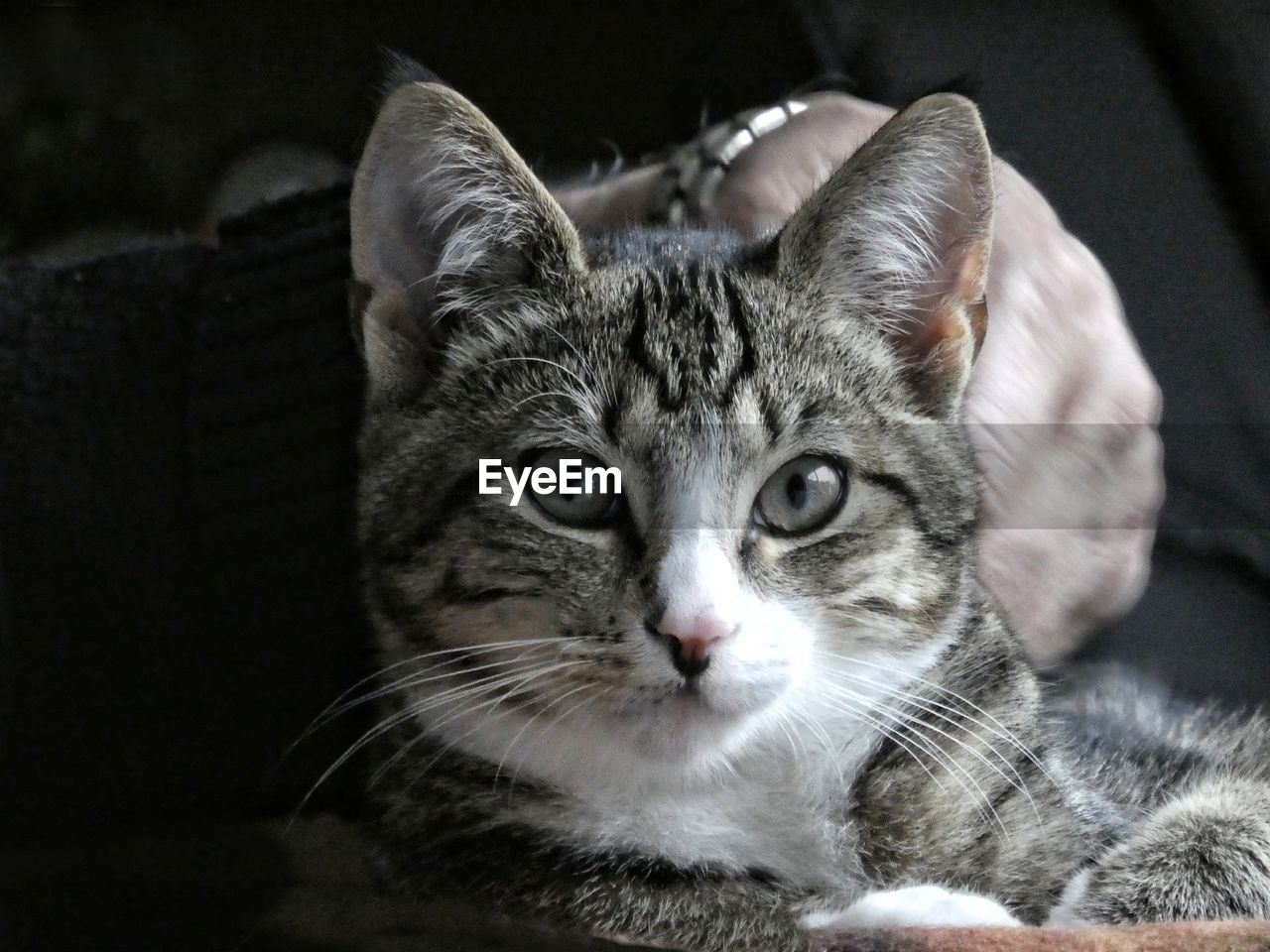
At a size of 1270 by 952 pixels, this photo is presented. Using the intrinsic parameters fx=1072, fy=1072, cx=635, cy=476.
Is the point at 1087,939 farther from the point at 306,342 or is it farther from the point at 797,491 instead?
the point at 306,342

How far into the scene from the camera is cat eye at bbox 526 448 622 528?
0.61 m

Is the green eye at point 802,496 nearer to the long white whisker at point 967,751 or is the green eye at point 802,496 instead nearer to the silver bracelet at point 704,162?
the long white whisker at point 967,751

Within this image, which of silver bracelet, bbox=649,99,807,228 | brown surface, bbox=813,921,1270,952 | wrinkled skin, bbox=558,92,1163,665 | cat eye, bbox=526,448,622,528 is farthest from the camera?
silver bracelet, bbox=649,99,807,228

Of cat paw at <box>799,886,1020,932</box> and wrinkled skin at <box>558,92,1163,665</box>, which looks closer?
cat paw at <box>799,886,1020,932</box>

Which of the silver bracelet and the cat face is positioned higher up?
the silver bracelet

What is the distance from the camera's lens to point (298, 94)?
72cm

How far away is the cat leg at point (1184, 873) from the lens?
2.10 feet

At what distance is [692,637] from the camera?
0.56 m

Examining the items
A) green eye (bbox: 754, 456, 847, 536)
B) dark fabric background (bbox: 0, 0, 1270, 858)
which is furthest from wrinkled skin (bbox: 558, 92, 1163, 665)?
green eye (bbox: 754, 456, 847, 536)

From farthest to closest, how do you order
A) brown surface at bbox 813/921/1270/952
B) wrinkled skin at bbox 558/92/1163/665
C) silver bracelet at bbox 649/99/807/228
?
silver bracelet at bbox 649/99/807/228 < wrinkled skin at bbox 558/92/1163/665 < brown surface at bbox 813/921/1270/952

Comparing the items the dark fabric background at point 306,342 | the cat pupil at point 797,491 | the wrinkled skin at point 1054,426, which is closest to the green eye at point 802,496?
the cat pupil at point 797,491

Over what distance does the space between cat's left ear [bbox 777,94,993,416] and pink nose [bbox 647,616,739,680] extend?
0.73ft

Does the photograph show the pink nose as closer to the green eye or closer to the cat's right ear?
the green eye

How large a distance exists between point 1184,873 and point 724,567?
362mm
